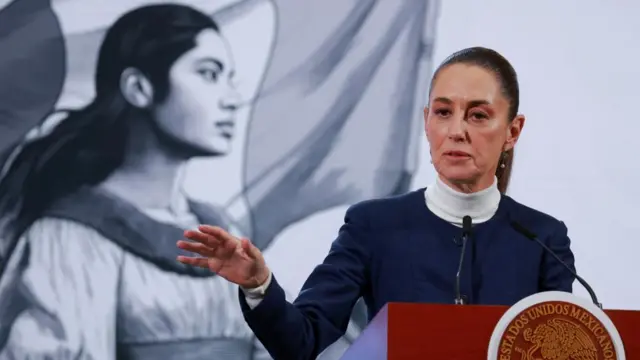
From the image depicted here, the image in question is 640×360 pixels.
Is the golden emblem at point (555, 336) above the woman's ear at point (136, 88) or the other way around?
the other way around

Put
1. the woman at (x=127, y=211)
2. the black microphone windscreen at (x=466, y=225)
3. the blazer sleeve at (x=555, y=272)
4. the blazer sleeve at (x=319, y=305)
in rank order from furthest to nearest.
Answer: the woman at (x=127, y=211) → the blazer sleeve at (x=555, y=272) → the black microphone windscreen at (x=466, y=225) → the blazer sleeve at (x=319, y=305)

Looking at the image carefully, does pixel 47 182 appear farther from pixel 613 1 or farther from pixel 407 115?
pixel 613 1

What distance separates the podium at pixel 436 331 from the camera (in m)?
1.35

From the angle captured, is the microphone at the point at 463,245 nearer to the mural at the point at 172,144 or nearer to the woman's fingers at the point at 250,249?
the woman's fingers at the point at 250,249

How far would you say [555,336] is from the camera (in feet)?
4.49

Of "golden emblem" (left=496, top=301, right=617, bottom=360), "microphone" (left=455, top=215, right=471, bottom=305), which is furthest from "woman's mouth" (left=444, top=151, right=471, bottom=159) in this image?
"golden emblem" (left=496, top=301, right=617, bottom=360)

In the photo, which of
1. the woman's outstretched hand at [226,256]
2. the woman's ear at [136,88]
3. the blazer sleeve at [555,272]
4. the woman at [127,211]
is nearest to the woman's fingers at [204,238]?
the woman's outstretched hand at [226,256]

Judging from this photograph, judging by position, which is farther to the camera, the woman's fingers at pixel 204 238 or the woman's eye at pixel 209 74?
the woman's eye at pixel 209 74

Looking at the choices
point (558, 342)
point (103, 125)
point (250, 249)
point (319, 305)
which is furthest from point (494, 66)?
point (103, 125)

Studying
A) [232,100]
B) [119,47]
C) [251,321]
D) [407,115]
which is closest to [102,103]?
[119,47]

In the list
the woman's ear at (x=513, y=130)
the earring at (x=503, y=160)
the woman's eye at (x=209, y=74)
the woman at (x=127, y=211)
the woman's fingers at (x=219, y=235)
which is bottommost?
the woman at (x=127, y=211)

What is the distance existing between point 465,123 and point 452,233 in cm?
21

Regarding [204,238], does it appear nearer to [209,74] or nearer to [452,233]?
[452,233]

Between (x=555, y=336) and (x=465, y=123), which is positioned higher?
(x=465, y=123)
